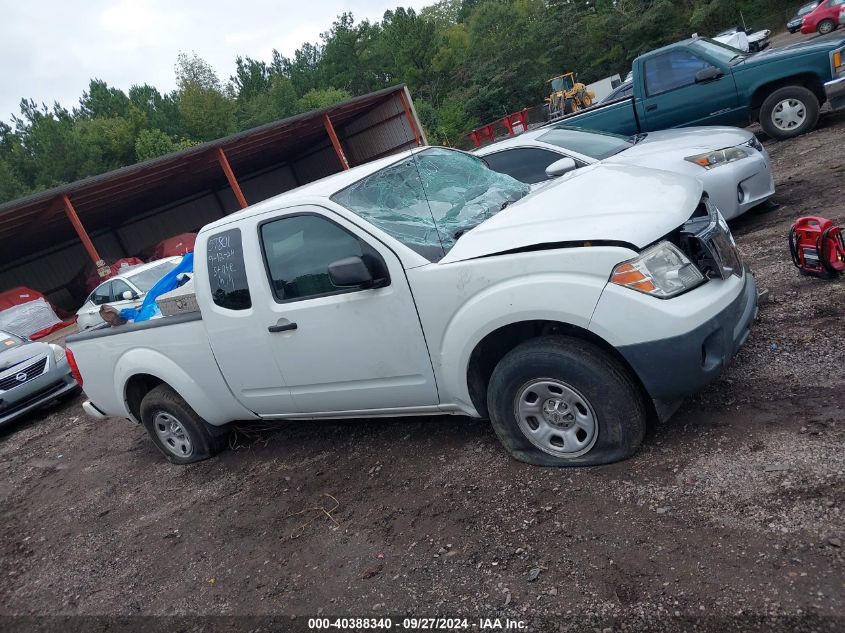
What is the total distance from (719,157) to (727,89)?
392 centimetres

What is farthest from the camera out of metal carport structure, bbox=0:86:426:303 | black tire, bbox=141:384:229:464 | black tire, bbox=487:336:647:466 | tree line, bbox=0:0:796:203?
tree line, bbox=0:0:796:203

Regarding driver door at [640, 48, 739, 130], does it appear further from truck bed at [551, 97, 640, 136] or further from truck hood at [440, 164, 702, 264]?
truck hood at [440, 164, 702, 264]

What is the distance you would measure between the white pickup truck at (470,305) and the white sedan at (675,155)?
2132mm

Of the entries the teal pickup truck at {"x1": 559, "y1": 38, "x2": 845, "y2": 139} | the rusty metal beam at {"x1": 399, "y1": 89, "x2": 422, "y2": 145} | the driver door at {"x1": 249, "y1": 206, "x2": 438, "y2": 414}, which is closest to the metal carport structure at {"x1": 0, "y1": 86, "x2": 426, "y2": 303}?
the rusty metal beam at {"x1": 399, "y1": 89, "x2": 422, "y2": 145}

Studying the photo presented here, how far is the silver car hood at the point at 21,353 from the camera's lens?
360 inches

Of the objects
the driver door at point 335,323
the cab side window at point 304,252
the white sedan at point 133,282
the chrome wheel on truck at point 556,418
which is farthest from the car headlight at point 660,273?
the white sedan at point 133,282

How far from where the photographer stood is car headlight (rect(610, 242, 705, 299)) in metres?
3.00

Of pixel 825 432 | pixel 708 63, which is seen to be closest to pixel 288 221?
pixel 825 432

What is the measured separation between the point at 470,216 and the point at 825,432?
2.25 meters

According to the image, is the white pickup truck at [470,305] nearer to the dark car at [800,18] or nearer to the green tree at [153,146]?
the dark car at [800,18]

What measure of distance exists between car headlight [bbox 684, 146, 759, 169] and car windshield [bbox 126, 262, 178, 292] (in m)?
10.2

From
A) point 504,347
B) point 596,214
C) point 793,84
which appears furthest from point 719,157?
point 793,84

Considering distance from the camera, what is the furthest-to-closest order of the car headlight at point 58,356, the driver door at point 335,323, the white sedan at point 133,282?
1. the white sedan at point 133,282
2. the car headlight at point 58,356
3. the driver door at point 335,323

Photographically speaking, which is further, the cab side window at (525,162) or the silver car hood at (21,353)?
the silver car hood at (21,353)
